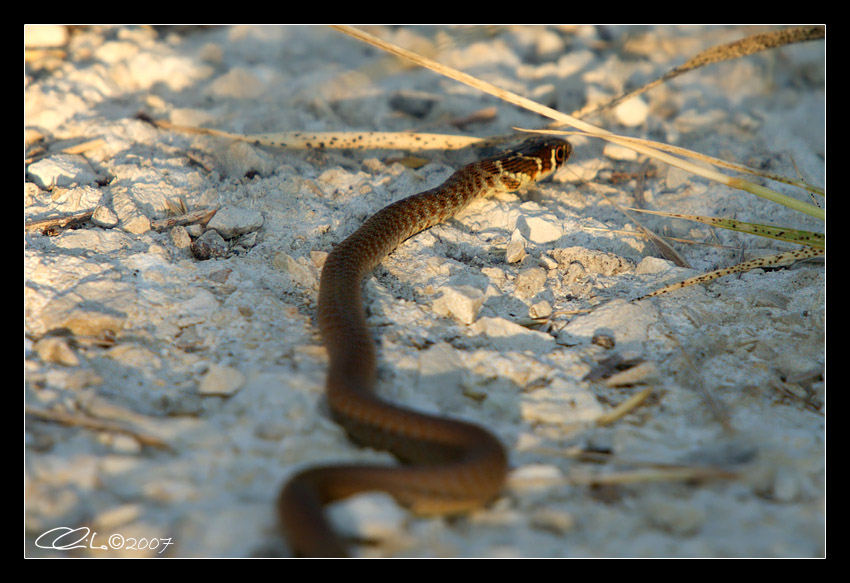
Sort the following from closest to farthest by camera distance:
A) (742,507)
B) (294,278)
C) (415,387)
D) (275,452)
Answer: (742,507), (275,452), (415,387), (294,278)

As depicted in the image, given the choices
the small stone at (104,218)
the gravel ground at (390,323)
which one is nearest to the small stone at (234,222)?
the gravel ground at (390,323)

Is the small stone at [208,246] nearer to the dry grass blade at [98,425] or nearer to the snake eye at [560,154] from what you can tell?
the dry grass blade at [98,425]

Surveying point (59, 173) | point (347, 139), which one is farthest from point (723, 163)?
point (59, 173)

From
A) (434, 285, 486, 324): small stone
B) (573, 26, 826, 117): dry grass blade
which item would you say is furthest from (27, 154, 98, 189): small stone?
(573, 26, 826, 117): dry grass blade

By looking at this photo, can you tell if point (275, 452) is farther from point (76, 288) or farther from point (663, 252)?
point (663, 252)

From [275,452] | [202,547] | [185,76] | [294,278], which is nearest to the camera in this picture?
[202,547]

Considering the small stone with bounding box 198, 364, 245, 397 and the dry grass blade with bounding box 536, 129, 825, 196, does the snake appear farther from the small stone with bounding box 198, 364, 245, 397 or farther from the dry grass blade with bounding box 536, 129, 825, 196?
the dry grass blade with bounding box 536, 129, 825, 196

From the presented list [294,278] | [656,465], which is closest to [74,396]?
[294,278]

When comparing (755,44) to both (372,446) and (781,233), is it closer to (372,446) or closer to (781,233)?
(781,233)
